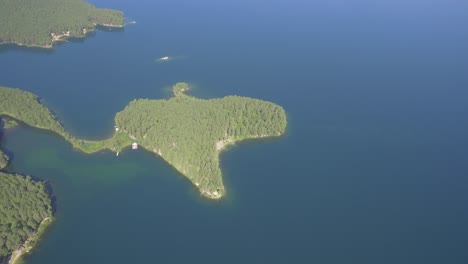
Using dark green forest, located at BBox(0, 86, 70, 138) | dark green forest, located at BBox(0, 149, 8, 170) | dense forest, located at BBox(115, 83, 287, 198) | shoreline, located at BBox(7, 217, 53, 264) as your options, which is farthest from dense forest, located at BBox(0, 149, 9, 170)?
dense forest, located at BBox(115, 83, 287, 198)

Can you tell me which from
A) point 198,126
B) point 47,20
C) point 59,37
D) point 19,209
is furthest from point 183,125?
point 47,20

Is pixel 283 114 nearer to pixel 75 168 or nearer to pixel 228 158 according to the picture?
pixel 228 158

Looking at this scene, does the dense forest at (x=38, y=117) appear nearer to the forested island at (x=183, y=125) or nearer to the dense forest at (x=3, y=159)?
the forested island at (x=183, y=125)

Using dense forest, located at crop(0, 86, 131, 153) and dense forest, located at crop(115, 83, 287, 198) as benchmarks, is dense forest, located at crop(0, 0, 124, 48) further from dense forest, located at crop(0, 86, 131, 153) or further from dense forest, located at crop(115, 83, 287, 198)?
dense forest, located at crop(115, 83, 287, 198)

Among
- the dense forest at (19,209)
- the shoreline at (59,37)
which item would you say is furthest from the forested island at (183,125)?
the shoreline at (59,37)

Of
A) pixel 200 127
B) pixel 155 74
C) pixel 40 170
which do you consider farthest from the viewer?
pixel 155 74

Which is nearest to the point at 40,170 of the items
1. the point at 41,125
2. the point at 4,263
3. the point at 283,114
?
the point at 41,125

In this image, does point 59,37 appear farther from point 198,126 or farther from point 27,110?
point 198,126
